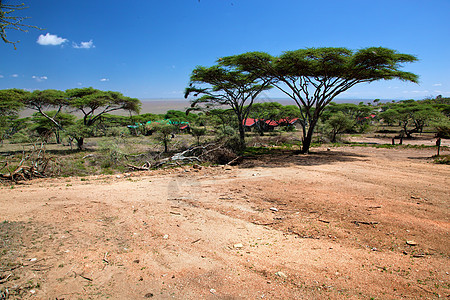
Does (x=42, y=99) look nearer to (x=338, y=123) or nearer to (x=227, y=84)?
(x=227, y=84)

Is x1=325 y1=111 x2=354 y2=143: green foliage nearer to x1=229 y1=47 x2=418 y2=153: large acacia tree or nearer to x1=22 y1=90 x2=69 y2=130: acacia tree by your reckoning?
x1=229 y1=47 x2=418 y2=153: large acacia tree

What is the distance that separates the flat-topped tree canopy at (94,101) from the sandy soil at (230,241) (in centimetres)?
1415

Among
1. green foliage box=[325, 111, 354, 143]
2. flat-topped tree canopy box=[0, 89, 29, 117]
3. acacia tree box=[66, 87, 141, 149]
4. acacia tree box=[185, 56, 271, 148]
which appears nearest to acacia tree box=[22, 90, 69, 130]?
flat-topped tree canopy box=[0, 89, 29, 117]

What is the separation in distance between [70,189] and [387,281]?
7.11 metres

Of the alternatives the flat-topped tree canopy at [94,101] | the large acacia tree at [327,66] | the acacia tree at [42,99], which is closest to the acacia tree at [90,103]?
the flat-topped tree canopy at [94,101]

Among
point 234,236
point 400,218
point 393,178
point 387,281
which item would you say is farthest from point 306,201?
point 393,178

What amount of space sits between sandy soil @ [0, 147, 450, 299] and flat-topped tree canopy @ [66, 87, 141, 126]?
1415 centimetres

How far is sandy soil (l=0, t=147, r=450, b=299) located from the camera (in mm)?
2754

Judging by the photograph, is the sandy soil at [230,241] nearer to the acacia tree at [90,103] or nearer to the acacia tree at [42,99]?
the acacia tree at [90,103]

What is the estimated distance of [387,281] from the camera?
282 centimetres

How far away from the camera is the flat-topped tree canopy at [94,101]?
18641 millimetres

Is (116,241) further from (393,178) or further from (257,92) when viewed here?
(257,92)

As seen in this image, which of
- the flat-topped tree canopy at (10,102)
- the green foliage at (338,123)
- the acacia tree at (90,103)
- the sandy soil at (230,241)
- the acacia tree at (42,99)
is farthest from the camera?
the green foliage at (338,123)

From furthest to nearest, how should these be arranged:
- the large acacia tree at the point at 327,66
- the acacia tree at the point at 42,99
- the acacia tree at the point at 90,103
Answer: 1. the acacia tree at the point at 90,103
2. the acacia tree at the point at 42,99
3. the large acacia tree at the point at 327,66
